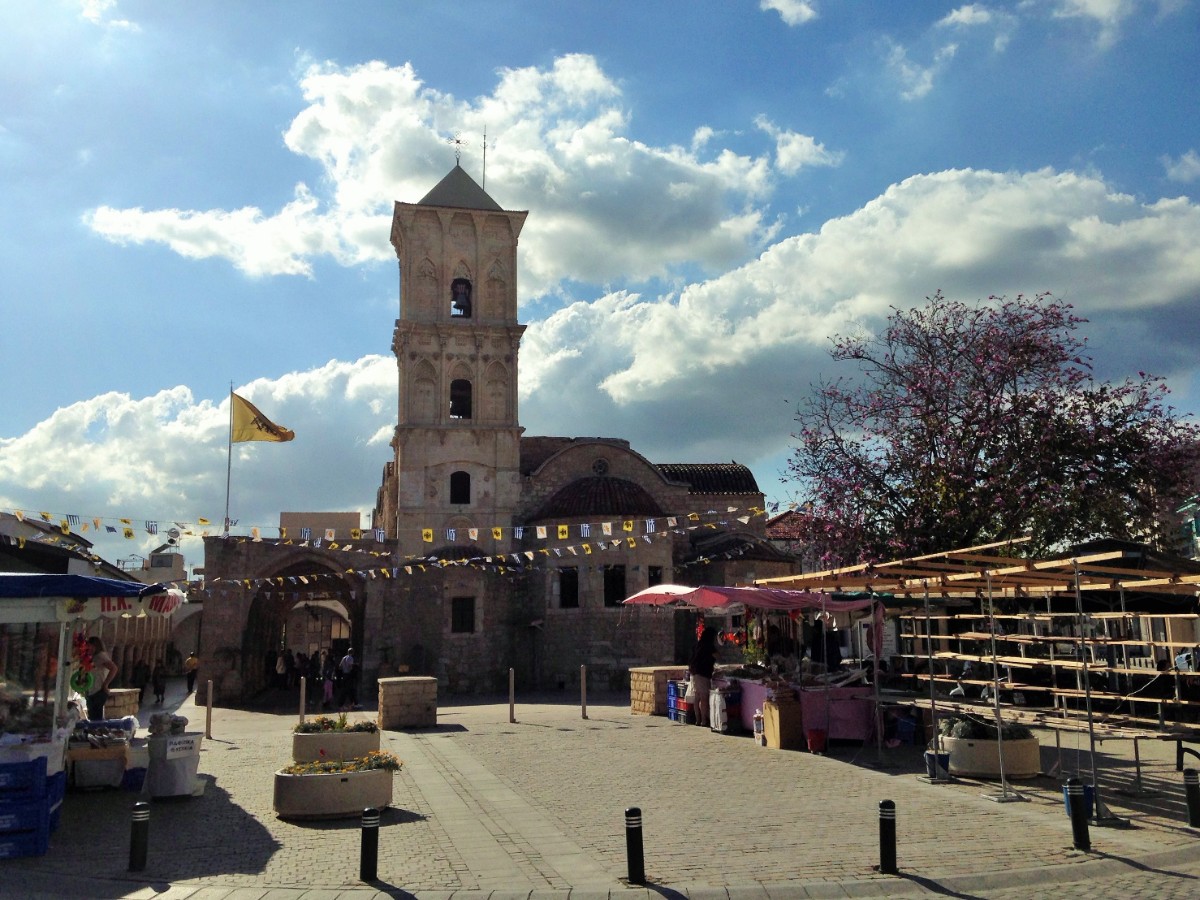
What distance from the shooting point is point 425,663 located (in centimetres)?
2989

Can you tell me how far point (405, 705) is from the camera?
18.4 m

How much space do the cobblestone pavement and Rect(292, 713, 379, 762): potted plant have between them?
24.5 inches

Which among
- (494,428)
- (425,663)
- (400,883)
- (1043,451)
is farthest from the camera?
(494,428)

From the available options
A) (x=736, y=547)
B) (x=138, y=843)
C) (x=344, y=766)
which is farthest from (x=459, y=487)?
(x=138, y=843)

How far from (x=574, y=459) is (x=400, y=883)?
1073 inches

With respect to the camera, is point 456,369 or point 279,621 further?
point 279,621

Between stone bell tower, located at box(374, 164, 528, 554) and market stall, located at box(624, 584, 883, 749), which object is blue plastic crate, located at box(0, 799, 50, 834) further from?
stone bell tower, located at box(374, 164, 528, 554)

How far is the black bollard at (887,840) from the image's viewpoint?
24.1ft

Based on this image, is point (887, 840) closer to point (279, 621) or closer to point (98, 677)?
point (98, 677)

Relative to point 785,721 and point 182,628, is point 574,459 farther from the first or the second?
point 182,628

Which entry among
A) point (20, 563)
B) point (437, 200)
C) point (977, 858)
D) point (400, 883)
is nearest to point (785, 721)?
point (977, 858)

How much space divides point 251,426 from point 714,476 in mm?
19539

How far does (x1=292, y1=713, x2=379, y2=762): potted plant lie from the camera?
37.4ft

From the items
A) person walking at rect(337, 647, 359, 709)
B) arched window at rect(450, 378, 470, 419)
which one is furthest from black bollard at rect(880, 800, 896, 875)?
arched window at rect(450, 378, 470, 419)
